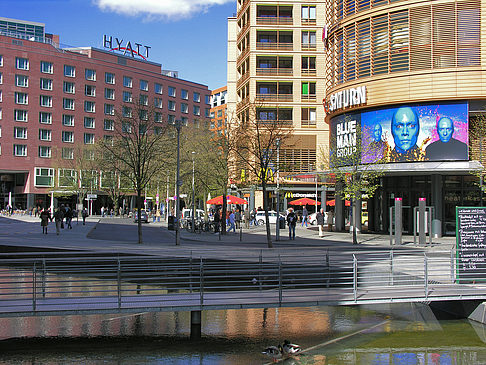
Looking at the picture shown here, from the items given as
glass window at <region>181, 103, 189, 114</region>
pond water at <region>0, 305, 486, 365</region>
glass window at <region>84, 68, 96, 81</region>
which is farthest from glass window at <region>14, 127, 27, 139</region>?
pond water at <region>0, 305, 486, 365</region>

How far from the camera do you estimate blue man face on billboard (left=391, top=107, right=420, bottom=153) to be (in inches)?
1367

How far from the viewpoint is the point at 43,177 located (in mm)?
86000

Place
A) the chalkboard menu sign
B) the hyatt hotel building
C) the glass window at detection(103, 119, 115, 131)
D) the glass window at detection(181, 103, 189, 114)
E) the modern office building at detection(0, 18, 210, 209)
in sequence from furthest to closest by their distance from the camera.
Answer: the glass window at detection(181, 103, 189, 114)
the modern office building at detection(0, 18, 210, 209)
the glass window at detection(103, 119, 115, 131)
the hyatt hotel building
the chalkboard menu sign

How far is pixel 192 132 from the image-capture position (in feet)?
206

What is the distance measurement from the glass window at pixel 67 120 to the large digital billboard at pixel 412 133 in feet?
207

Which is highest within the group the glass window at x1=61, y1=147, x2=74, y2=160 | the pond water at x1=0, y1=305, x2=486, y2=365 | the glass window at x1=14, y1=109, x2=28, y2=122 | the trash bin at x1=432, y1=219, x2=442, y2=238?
the glass window at x1=14, y1=109, x2=28, y2=122

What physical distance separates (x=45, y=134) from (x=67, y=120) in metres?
4.65

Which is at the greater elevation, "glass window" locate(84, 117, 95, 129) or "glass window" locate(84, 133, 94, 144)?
"glass window" locate(84, 117, 95, 129)

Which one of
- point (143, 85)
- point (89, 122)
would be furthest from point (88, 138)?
point (143, 85)

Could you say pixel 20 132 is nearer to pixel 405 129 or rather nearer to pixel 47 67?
pixel 47 67

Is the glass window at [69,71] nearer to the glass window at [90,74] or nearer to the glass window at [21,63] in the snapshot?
the glass window at [90,74]

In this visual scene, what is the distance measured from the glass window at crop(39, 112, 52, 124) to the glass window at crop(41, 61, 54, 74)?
666 centimetres

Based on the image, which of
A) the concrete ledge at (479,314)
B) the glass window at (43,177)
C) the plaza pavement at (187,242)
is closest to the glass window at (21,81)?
the glass window at (43,177)

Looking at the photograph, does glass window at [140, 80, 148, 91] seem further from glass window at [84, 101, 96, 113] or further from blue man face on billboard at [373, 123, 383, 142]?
blue man face on billboard at [373, 123, 383, 142]
